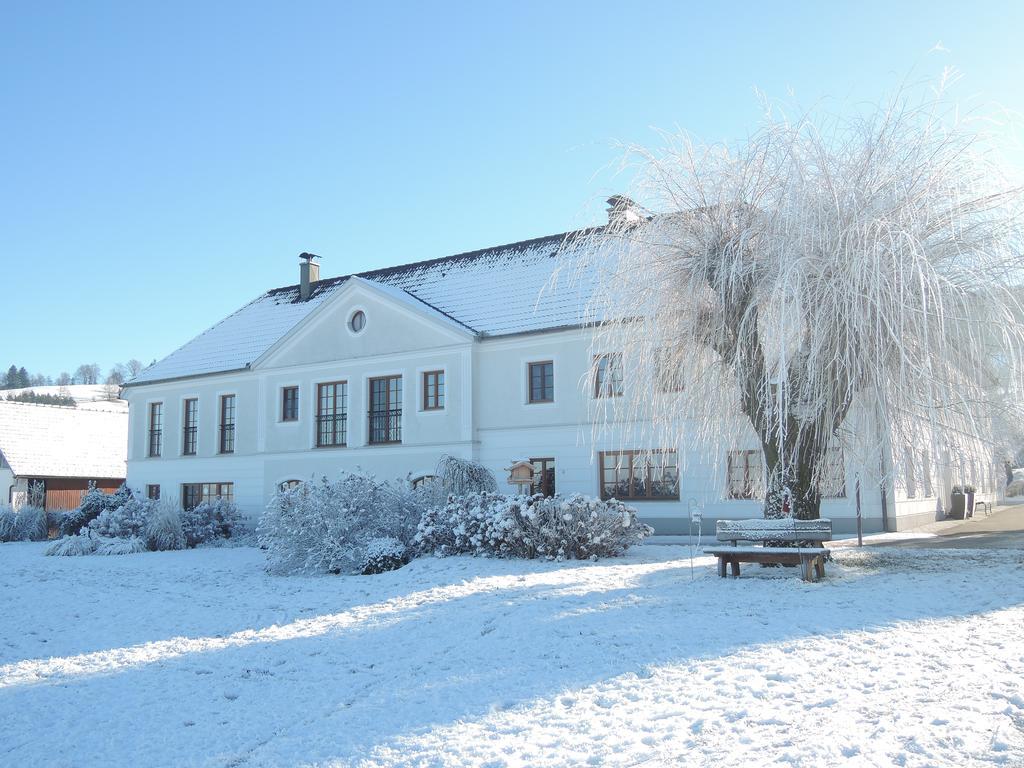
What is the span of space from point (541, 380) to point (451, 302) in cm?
441

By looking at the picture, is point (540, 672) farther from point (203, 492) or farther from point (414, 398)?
point (203, 492)

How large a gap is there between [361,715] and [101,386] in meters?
151

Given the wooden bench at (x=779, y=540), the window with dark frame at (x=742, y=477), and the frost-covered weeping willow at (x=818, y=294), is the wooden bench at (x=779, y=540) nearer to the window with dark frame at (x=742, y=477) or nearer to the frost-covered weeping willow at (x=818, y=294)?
the frost-covered weeping willow at (x=818, y=294)

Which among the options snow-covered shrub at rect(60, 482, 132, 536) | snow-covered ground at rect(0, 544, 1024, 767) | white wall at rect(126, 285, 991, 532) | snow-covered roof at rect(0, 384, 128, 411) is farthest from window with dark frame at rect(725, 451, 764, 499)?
snow-covered roof at rect(0, 384, 128, 411)

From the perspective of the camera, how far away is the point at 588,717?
5832 mm

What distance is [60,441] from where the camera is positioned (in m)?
40.1

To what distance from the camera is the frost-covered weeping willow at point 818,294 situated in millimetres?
10070

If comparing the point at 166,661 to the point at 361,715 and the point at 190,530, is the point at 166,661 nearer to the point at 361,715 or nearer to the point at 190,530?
the point at 361,715

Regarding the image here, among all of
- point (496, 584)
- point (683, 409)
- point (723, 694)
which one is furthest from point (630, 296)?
point (723, 694)

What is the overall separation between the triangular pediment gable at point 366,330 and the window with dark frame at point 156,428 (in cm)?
567

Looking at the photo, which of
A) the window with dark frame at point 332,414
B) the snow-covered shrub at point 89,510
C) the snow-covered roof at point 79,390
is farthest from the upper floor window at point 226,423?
the snow-covered roof at point 79,390

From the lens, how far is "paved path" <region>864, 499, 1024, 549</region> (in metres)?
15.7

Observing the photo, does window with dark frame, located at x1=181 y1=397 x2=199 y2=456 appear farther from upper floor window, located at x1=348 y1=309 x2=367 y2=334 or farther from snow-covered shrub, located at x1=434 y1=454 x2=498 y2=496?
snow-covered shrub, located at x1=434 y1=454 x2=498 y2=496

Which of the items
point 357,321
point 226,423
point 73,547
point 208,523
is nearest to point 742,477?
point 357,321
